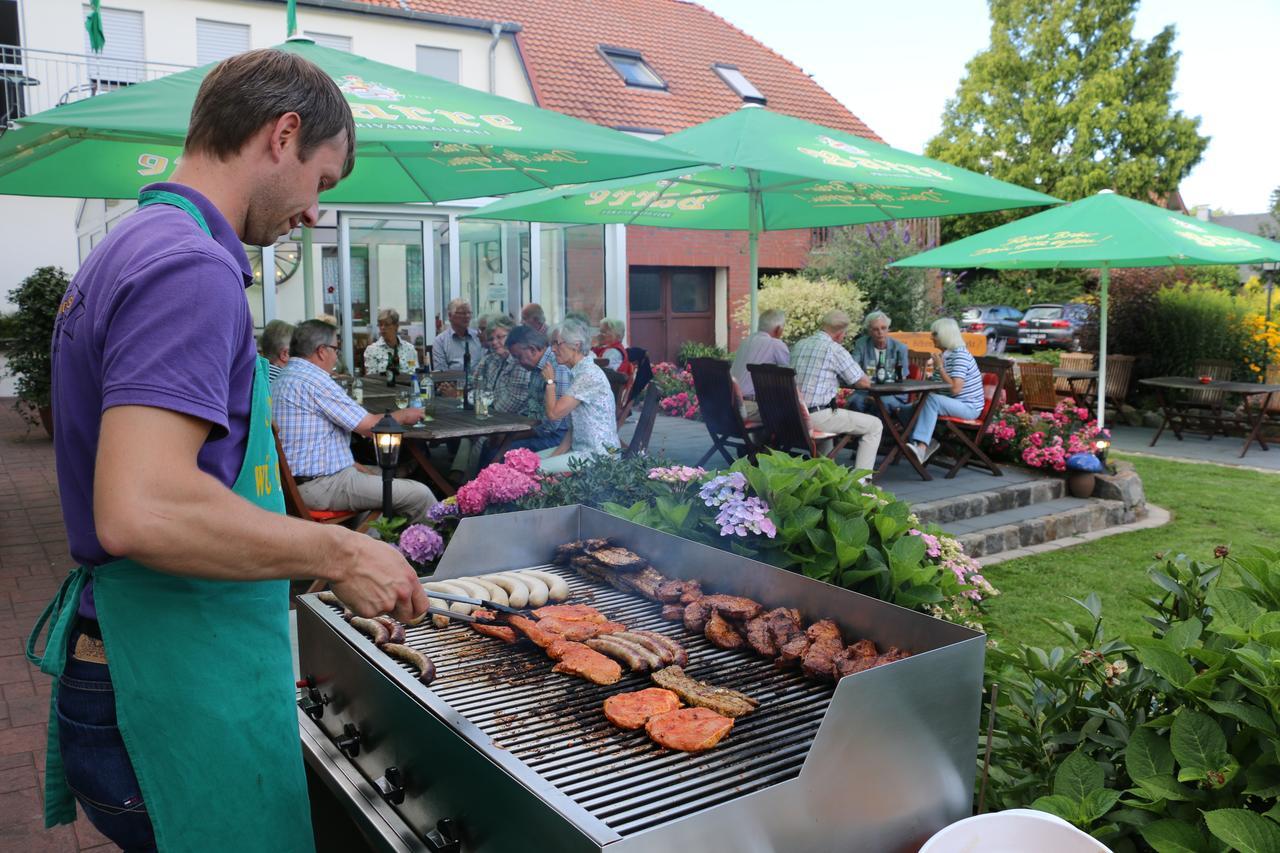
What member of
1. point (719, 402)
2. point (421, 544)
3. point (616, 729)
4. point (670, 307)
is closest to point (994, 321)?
point (670, 307)

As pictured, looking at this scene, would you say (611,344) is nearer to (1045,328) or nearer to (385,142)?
(385,142)

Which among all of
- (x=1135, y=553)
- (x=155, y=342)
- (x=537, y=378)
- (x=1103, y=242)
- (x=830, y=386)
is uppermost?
(x=1103, y=242)

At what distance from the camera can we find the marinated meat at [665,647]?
222 centimetres

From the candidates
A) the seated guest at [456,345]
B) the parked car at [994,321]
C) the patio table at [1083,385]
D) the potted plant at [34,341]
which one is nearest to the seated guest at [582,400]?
the seated guest at [456,345]

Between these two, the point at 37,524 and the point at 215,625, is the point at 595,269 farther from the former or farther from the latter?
the point at 215,625

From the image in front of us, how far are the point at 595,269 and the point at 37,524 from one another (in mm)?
10057

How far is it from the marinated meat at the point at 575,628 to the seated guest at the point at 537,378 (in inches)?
154

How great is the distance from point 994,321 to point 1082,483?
22.3 metres

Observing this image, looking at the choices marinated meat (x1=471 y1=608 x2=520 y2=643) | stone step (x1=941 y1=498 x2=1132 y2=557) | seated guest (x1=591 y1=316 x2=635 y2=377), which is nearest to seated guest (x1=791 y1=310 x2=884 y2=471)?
stone step (x1=941 y1=498 x2=1132 y2=557)

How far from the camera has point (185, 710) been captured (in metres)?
1.46

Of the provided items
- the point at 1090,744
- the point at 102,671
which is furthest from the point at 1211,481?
the point at 102,671

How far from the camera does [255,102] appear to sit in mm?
1346

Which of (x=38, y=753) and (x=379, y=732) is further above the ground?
(x=379, y=732)

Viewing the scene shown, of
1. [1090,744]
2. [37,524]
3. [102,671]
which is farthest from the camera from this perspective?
[37,524]
